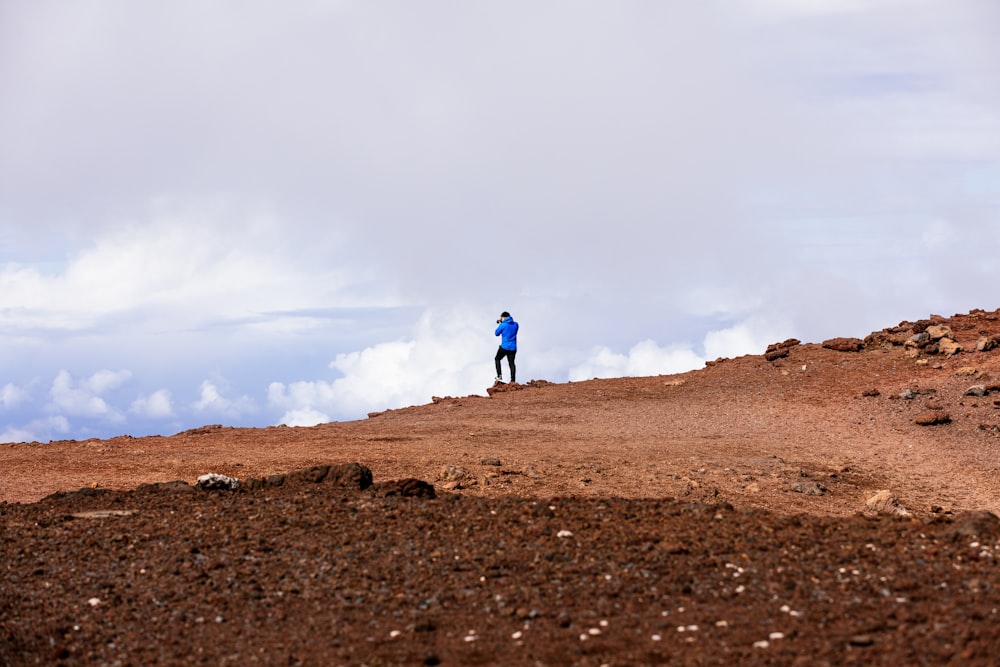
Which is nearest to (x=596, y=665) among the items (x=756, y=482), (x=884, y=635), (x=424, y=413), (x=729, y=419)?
(x=884, y=635)

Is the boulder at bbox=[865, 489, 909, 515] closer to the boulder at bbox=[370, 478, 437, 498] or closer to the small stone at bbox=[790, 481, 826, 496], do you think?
the small stone at bbox=[790, 481, 826, 496]

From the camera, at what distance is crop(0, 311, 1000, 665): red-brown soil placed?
7.23m

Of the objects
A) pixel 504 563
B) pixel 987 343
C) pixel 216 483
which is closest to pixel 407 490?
pixel 216 483

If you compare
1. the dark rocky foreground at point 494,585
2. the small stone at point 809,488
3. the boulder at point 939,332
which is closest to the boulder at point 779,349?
the boulder at point 939,332

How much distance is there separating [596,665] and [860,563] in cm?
292

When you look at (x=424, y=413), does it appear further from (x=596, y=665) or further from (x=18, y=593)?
(x=596, y=665)

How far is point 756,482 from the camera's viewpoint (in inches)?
592

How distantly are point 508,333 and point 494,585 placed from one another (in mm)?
19622

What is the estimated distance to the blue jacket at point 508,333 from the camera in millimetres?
27844

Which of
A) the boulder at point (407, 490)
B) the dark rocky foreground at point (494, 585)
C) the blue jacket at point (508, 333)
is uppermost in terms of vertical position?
the blue jacket at point (508, 333)

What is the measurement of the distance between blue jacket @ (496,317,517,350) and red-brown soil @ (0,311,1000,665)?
11.2m

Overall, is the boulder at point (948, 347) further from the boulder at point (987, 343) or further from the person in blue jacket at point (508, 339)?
the person in blue jacket at point (508, 339)

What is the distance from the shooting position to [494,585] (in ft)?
27.4

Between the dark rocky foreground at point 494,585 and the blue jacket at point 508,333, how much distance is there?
16837 millimetres
